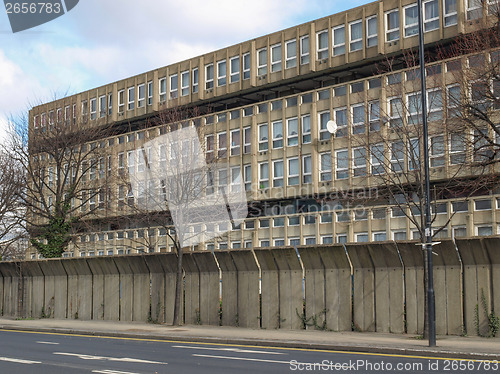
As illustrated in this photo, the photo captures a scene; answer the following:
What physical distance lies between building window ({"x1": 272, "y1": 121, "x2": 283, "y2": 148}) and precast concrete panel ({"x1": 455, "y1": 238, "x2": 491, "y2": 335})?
32043 mm

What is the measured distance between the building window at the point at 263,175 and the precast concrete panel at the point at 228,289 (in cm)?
2598

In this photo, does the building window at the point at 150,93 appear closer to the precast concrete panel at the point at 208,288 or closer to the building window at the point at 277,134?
the building window at the point at 277,134

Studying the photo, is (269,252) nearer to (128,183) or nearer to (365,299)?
(365,299)

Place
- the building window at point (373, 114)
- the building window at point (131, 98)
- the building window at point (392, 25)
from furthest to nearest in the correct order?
the building window at point (131, 98), the building window at point (392, 25), the building window at point (373, 114)

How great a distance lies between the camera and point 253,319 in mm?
26266

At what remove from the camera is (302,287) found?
25000 millimetres

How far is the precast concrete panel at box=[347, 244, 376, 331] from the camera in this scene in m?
23.2

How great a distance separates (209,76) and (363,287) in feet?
126

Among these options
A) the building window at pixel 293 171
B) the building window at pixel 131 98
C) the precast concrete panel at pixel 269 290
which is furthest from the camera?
the building window at pixel 131 98

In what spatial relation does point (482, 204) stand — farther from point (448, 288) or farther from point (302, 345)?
point (302, 345)

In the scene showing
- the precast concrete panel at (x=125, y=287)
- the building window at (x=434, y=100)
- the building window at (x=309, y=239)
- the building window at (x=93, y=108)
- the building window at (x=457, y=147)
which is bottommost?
Result: the precast concrete panel at (x=125, y=287)

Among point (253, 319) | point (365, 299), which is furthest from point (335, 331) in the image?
point (253, 319)

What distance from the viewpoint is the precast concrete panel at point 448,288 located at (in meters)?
21.4

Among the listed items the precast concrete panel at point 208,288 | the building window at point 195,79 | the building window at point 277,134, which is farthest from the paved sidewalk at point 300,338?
the building window at point 195,79
